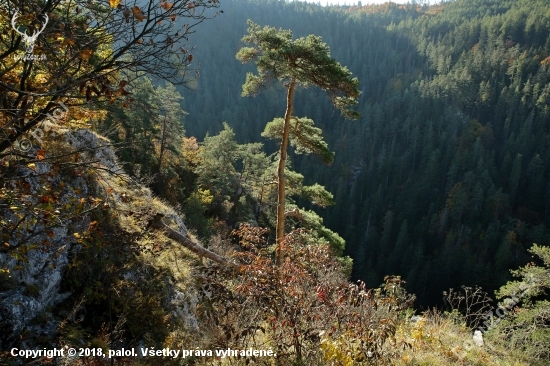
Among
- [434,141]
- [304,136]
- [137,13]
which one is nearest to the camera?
[137,13]

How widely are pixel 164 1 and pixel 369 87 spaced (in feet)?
349

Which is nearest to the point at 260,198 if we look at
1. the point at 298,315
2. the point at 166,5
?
the point at 298,315

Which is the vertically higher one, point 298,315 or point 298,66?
point 298,66

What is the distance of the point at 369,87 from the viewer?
333 ft

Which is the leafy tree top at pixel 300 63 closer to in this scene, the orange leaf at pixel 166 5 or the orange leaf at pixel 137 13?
the orange leaf at pixel 166 5

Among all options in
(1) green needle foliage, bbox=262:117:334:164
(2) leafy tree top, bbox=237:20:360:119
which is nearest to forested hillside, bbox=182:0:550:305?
(1) green needle foliage, bbox=262:117:334:164

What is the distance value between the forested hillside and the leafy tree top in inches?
1623

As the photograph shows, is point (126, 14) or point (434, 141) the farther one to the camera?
point (434, 141)

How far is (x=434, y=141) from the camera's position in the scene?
2820 inches

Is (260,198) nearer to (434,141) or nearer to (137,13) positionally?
(137,13)

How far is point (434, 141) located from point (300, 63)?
71541 millimetres

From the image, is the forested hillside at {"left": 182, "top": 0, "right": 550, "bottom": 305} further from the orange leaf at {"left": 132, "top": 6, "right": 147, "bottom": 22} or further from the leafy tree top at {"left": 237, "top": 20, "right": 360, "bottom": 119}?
the orange leaf at {"left": 132, "top": 6, "right": 147, "bottom": 22}

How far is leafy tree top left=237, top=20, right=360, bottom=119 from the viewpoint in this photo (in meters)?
7.82

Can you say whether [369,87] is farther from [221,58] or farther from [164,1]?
[164,1]
